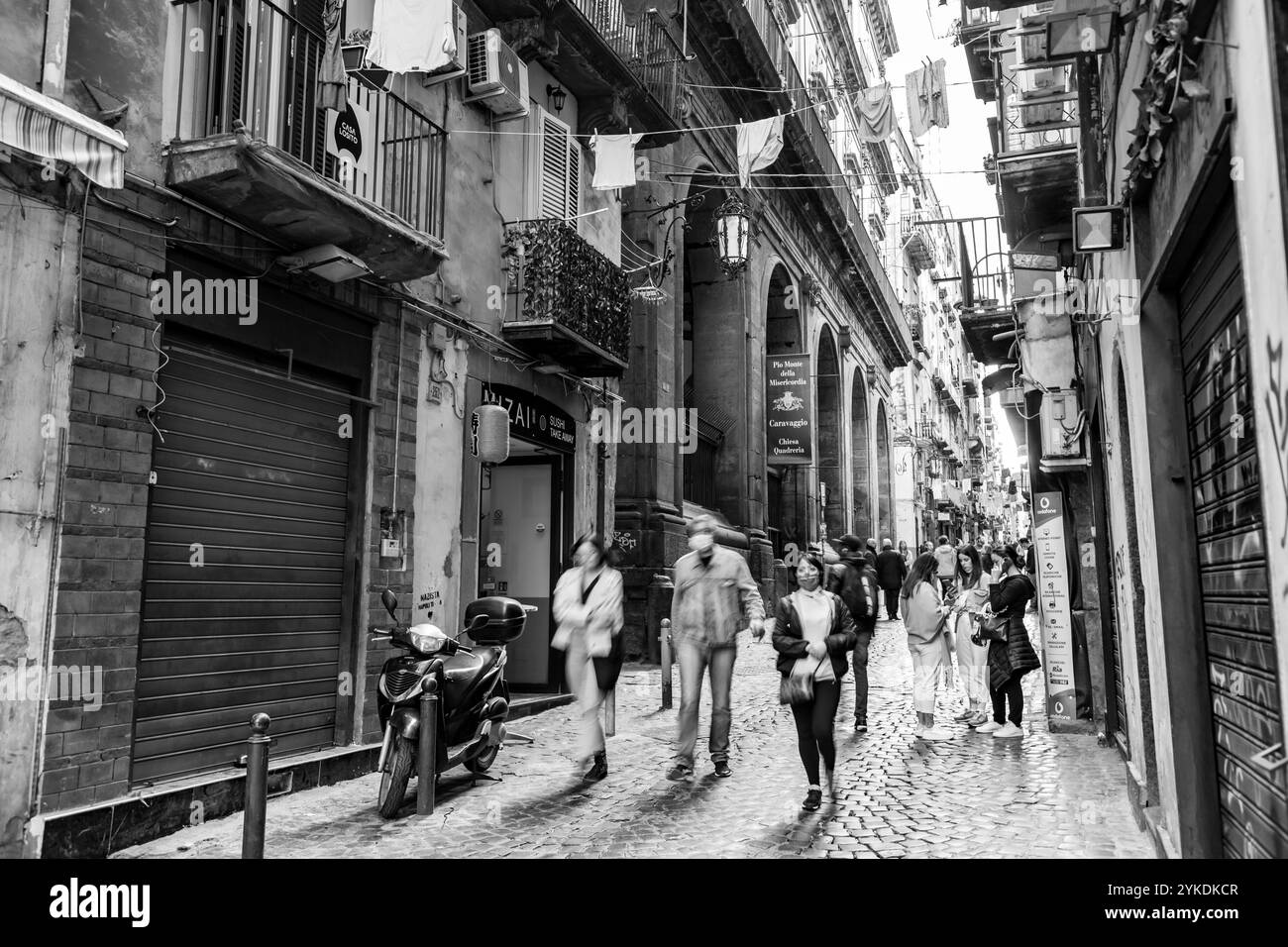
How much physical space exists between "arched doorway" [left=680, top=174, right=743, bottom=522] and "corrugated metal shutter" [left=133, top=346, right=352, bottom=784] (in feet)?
42.7

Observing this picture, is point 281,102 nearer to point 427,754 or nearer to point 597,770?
point 427,754

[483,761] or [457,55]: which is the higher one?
[457,55]

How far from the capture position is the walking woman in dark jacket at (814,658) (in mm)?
6406

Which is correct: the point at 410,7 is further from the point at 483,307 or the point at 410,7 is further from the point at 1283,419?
the point at 1283,419

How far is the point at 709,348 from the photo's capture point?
21703mm

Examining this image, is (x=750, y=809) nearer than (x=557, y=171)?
Yes

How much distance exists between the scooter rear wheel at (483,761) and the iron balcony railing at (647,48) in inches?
397

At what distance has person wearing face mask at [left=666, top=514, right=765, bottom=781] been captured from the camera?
748cm

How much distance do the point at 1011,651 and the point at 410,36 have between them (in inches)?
305

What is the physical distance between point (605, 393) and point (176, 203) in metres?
7.50

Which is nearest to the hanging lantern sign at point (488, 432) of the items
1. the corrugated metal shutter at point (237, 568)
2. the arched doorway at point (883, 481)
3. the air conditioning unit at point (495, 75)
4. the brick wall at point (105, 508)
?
the corrugated metal shutter at point (237, 568)

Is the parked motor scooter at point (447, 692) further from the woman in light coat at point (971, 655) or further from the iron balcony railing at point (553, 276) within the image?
the woman in light coat at point (971, 655)

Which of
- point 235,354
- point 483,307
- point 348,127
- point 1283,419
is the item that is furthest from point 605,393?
Answer: point 1283,419

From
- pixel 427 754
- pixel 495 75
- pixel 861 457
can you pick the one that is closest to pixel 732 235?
pixel 495 75
